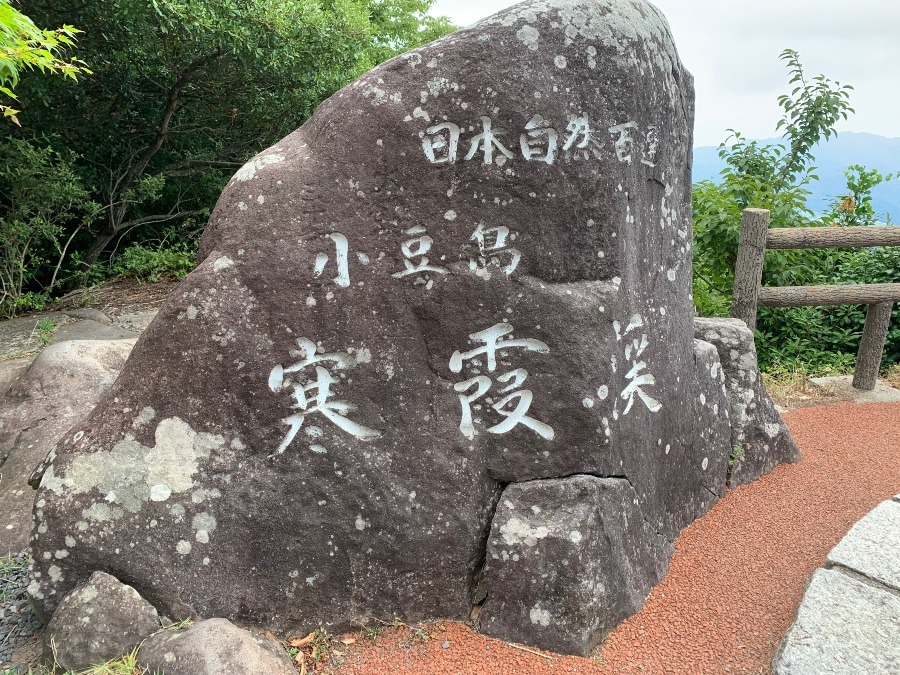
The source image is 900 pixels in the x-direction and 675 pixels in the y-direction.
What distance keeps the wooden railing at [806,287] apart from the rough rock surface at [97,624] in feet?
15.8

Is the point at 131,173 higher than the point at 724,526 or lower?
higher

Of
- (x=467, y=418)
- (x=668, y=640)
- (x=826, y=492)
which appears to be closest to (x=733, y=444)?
(x=826, y=492)

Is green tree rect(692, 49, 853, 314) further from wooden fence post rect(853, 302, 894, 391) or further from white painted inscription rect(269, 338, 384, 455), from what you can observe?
white painted inscription rect(269, 338, 384, 455)

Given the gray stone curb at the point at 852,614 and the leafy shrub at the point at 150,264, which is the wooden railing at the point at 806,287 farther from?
the leafy shrub at the point at 150,264

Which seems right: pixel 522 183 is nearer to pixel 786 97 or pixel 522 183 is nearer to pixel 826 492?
pixel 826 492

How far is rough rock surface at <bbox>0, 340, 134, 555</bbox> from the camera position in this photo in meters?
3.98

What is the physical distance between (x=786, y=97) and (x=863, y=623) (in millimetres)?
6381

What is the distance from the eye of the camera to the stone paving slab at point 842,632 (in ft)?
7.75

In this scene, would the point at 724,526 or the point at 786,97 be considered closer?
the point at 724,526

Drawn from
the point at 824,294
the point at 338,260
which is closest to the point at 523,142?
the point at 338,260

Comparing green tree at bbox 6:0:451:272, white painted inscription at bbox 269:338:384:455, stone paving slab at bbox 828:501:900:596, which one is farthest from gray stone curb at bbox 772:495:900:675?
green tree at bbox 6:0:451:272

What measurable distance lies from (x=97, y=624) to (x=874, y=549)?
3.17 m

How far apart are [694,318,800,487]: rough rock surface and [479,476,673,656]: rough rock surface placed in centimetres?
150

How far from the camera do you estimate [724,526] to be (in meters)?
3.45
